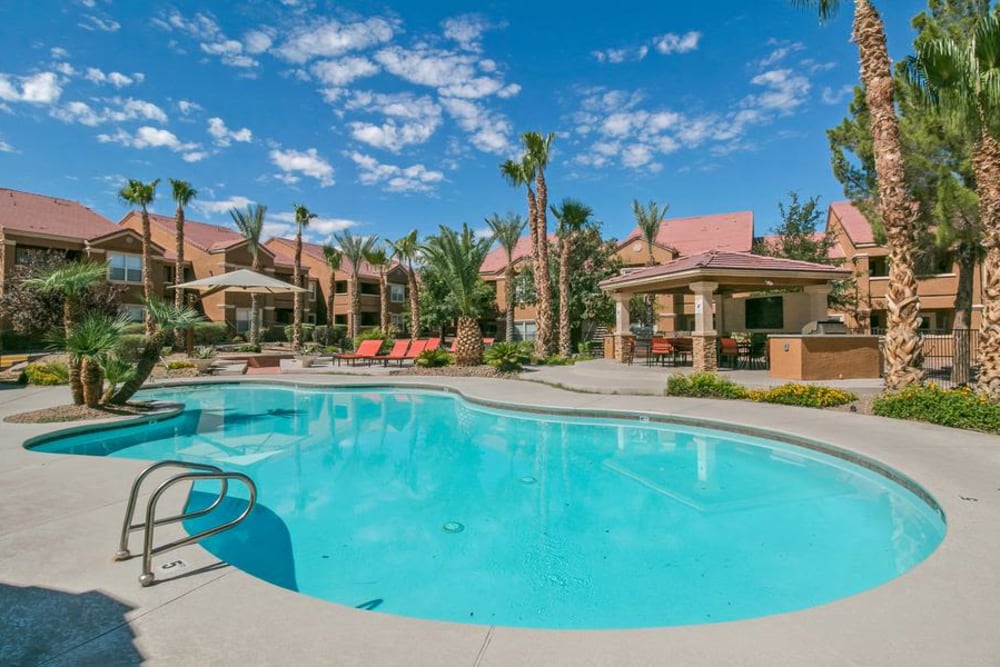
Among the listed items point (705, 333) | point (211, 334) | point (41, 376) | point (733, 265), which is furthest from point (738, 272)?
point (211, 334)

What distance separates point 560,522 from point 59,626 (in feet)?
15.2

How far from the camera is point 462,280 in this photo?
2095cm

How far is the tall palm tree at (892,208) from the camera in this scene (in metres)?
10.9

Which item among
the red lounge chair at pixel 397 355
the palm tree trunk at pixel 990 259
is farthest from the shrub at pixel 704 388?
the red lounge chair at pixel 397 355

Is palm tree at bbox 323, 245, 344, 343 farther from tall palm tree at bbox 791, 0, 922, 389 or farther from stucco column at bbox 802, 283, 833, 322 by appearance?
tall palm tree at bbox 791, 0, 922, 389

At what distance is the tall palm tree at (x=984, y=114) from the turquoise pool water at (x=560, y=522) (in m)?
5.20

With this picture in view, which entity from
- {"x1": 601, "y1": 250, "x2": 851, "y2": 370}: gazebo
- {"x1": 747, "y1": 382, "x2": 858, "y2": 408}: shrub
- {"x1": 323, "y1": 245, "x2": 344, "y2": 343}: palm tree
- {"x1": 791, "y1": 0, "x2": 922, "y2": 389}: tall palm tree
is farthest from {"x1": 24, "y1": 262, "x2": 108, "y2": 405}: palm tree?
{"x1": 323, "y1": 245, "x2": 344, "y2": 343}: palm tree

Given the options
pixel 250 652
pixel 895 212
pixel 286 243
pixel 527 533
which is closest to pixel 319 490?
pixel 527 533

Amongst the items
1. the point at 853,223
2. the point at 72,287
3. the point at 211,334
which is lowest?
the point at 211,334

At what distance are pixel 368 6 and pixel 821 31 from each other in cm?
1257

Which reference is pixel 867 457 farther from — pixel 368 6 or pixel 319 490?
pixel 368 6

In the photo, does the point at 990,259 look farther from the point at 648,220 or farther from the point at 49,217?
the point at 49,217

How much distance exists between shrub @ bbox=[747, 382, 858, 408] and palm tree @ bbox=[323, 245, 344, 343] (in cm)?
3449

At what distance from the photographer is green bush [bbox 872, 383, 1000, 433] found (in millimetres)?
8492
